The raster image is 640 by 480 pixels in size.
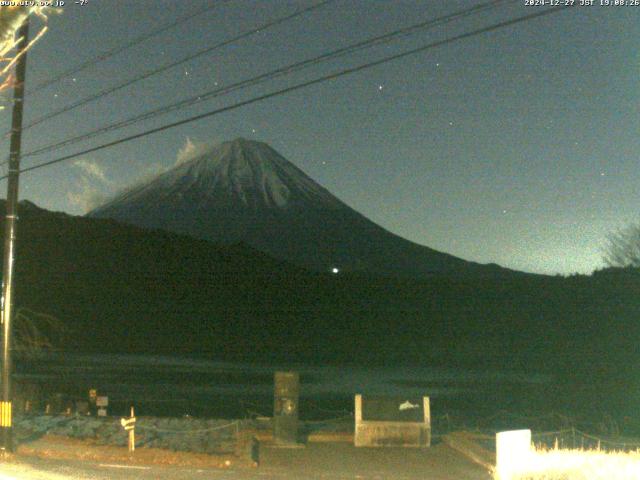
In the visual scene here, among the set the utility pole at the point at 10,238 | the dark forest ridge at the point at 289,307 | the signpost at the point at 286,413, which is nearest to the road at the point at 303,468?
the signpost at the point at 286,413

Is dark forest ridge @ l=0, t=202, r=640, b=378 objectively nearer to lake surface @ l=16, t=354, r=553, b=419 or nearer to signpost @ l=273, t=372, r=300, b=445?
lake surface @ l=16, t=354, r=553, b=419

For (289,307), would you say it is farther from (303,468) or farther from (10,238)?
(303,468)

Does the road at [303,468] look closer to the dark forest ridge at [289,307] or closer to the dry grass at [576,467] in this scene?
the dry grass at [576,467]

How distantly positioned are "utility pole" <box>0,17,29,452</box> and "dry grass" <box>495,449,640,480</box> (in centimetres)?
966

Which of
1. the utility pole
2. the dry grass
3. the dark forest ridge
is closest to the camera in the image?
the dry grass

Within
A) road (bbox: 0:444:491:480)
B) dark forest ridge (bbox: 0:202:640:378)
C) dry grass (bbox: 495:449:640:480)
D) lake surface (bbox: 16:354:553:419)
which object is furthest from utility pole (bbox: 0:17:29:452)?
dark forest ridge (bbox: 0:202:640:378)

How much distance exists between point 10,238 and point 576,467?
38.6 feet

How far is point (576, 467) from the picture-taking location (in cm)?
1536

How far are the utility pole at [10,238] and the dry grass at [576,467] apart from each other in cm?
966

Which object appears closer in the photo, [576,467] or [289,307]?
[576,467]

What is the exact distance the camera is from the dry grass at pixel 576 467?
14316mm

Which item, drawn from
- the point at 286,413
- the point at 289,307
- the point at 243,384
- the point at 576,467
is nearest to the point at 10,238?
the point at 286,413

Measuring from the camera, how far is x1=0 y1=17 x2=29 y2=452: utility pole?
17.9 meters

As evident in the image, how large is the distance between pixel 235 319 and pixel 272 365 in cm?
3272
